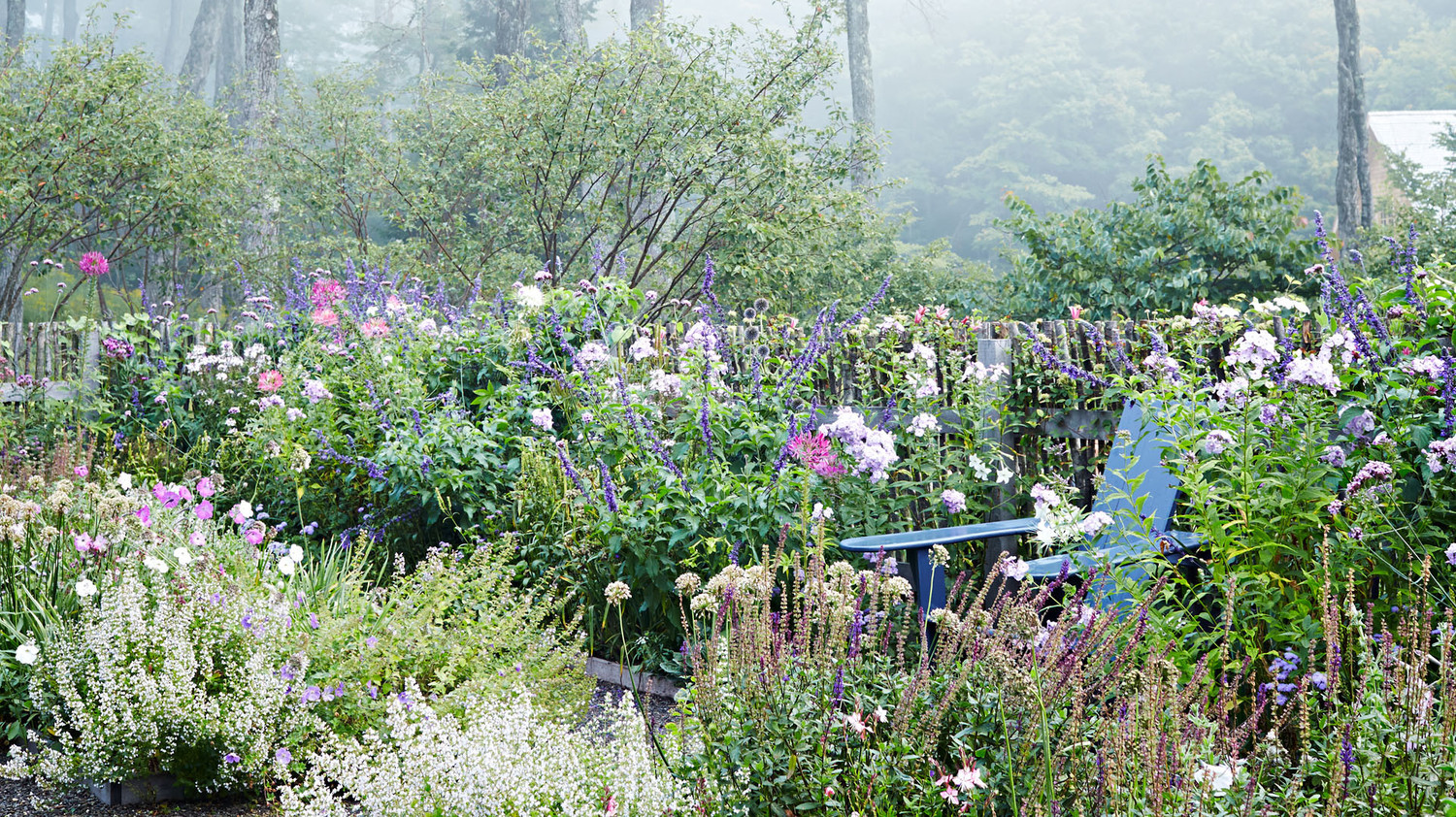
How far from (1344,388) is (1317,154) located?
37261mm

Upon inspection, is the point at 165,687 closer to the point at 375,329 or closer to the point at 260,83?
the point at 375,329

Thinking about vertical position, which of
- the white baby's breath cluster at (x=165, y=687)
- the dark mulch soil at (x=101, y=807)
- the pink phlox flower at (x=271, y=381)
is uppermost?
the pink phlox flower at (x=271, y=381)

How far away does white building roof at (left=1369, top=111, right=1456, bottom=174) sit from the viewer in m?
25.1

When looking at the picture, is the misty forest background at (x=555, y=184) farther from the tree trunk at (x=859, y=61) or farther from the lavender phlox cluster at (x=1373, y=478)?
the lavender phlox cluster at (x=1373, y=478)

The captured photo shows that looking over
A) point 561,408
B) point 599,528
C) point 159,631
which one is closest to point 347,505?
point 561,408

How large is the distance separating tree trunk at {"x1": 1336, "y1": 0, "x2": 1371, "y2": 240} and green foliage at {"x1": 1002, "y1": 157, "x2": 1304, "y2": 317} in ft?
24.2

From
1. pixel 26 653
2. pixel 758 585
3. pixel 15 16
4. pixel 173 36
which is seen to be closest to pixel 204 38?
pixel 15 16

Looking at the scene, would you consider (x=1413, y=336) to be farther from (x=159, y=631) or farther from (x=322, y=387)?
(x=322, y=387)

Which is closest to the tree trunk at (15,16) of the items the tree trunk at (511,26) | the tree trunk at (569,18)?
the tree trunk at (511,26)

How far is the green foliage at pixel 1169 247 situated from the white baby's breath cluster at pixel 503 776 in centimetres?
641

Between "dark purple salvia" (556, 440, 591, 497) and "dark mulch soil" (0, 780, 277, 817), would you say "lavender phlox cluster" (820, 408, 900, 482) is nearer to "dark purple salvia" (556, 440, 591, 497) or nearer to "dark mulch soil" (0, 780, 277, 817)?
"dark purple salvia" (556, 440, 591, 497)

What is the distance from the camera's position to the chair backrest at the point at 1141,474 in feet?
9.14

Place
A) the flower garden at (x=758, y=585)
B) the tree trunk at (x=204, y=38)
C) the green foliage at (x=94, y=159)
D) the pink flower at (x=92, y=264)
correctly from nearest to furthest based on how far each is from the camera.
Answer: the flower garden at (x=758, y=585) → the pink flower at (x=92, y=264) → the green foliage at (x=94, y=159) → the tree trunk at (x=204, y=38)

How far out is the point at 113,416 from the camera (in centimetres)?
604
